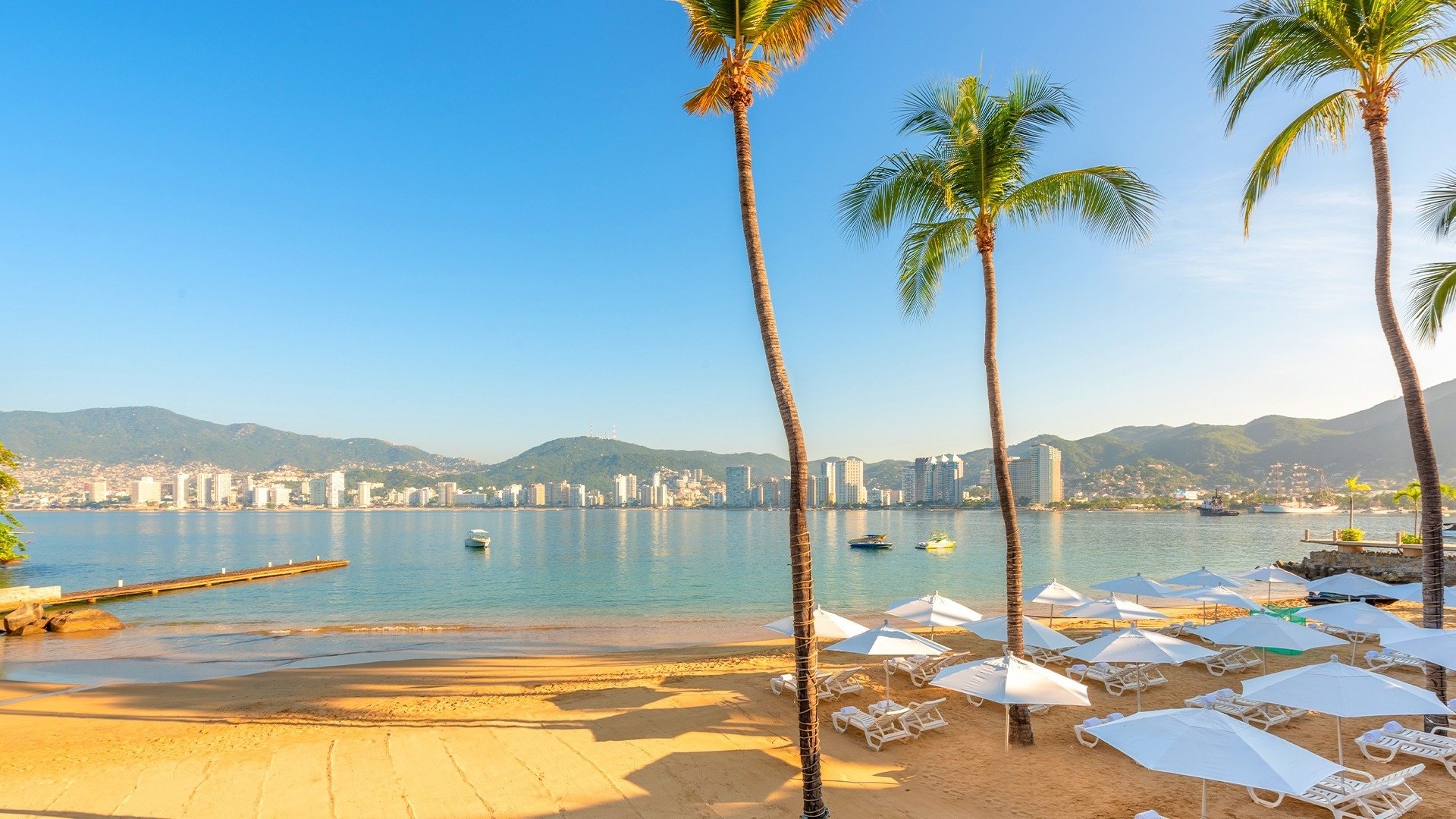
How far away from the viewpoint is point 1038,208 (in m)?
9.77

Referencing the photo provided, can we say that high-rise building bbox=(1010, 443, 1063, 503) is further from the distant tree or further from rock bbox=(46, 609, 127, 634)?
the distant tree

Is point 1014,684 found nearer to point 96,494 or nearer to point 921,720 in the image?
point 921,720

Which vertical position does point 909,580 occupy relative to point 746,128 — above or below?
below

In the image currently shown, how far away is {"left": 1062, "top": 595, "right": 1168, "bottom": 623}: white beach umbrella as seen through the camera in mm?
13641

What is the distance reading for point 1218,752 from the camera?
525 cm

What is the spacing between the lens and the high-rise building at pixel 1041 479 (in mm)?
159375

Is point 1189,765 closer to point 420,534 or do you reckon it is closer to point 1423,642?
point 1423,642

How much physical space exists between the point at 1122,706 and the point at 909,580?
96.5 feet

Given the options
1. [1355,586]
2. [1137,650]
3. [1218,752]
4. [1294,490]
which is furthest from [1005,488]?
[1294,490]

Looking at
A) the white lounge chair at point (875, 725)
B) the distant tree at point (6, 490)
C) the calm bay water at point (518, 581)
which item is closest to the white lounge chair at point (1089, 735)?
the white lounge chair at point (875, 725)

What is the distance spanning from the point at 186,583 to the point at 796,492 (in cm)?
4399

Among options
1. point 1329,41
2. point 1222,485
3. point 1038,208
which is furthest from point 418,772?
point 1222,485

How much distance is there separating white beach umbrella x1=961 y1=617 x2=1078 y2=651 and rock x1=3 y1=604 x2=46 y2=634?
2957 cm

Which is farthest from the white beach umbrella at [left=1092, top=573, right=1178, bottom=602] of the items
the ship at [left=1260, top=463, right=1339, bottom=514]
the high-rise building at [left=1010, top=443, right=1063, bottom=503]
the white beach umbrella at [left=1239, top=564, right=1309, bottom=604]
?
the high-rise building at [left=1010, top=443, right=1063, bottom=503]
